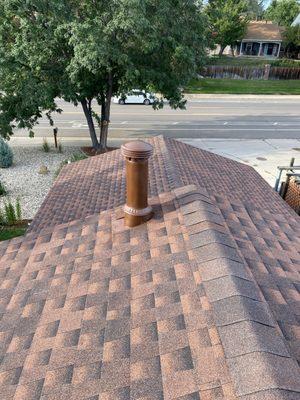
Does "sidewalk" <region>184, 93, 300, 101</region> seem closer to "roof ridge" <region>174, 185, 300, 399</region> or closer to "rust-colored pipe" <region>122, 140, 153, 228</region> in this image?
"rust-colored pipe" <region>122, 140, 153, 228</region>

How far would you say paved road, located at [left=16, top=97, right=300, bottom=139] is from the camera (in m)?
22.9

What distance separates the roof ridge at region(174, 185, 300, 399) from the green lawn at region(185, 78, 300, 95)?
108 ft

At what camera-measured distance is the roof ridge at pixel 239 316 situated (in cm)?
223

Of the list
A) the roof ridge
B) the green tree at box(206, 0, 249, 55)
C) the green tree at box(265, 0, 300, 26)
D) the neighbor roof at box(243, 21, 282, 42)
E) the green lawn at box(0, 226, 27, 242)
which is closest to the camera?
the roof ridge

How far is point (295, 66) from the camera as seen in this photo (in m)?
45.4

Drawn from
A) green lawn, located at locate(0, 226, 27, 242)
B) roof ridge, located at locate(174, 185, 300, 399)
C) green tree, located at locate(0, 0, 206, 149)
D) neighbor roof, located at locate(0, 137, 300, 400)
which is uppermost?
green tree, located at locate(0, 0, 206, 149)

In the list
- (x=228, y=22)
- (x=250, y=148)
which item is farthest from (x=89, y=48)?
(x=228, y=22)

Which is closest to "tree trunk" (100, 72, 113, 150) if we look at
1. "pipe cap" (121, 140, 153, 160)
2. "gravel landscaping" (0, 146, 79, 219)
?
"gravel landscaping" (0, 146, 79, 219)

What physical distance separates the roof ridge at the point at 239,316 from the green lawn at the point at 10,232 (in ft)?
26.9

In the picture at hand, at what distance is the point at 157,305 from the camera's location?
3.26 metres

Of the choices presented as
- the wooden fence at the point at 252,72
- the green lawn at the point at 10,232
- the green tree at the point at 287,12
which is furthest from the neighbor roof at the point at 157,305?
the green tree at the point at 287,12

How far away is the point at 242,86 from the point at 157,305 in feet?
125

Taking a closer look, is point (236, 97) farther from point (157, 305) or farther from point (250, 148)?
point (157, 305)

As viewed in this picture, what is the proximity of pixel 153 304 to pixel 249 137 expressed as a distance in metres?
21.0
